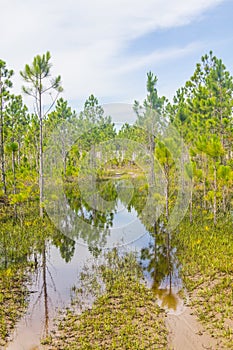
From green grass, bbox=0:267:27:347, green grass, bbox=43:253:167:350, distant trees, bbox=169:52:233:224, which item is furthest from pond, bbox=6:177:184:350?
distant trees, bbox=169:52:233:224

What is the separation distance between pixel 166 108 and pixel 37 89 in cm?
988

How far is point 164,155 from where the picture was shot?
9.42 meters

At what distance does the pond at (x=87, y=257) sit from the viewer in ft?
20.1

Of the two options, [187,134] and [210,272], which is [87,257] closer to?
[210,272]

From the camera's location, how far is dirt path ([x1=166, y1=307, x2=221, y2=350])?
4.95 metres

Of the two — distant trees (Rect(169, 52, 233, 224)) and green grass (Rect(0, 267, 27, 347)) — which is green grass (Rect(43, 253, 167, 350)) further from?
distant trees (Rect(169, 52, 233, 224))

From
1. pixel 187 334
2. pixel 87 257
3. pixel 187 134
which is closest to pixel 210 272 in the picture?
pixel 187 334

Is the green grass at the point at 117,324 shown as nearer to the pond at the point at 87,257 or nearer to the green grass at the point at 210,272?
the pond at the point at 87,257

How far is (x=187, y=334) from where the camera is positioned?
17.3ft

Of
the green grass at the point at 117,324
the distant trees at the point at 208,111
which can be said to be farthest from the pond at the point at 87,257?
the distant trees at the point at 208,111

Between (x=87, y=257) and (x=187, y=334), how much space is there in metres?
Answer: 4.77

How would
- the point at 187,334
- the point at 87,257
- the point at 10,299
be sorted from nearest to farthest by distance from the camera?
the point at 187,334
the point at 10,299
the point at 87,257

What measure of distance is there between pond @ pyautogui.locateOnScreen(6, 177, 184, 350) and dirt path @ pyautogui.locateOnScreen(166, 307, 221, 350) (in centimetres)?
32

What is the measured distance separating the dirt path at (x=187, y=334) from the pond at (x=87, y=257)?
0.32 meters
